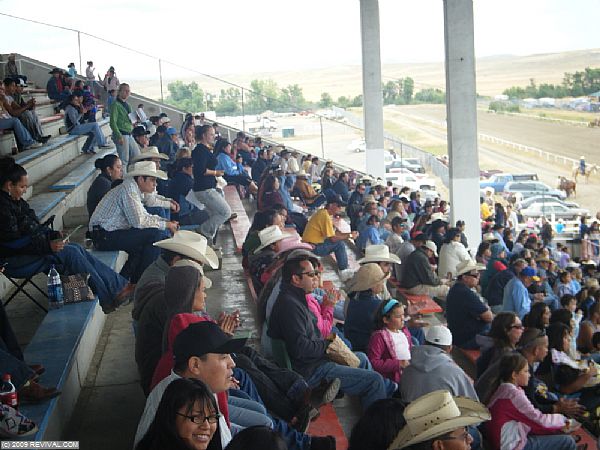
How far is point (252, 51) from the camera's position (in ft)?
177

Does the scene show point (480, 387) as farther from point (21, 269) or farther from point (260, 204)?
point (260, 204)

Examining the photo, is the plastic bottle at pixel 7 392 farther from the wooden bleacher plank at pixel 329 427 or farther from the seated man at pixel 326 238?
the seated man at pixel 326 238

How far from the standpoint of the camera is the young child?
232 inches

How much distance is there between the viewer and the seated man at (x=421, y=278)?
9531mm

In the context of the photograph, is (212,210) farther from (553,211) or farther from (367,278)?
(553,211)

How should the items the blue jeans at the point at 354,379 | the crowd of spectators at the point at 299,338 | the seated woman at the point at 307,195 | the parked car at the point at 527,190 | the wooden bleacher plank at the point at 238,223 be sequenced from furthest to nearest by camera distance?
the parked car at the point at 527,190 → the seated woman at the point at 307,195 → the wooden bleacher plank at the point at 238,223 → the blue jeans at the point at 354,379 → the crowd of spectators at the point at 299,338

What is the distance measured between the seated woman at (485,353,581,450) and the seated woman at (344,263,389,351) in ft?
4.38

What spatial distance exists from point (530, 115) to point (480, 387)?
252 ft

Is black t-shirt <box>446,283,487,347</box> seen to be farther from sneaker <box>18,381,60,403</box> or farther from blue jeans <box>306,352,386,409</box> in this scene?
sneaker <box>18,381,60,403</box>

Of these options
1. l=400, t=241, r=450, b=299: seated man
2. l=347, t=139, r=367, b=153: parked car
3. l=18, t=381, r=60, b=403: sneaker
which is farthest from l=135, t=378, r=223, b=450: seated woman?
l=347, t=139, r=367, b=153: parked car

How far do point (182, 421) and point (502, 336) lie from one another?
12.6 ft

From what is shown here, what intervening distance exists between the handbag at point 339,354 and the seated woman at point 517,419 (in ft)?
3.03

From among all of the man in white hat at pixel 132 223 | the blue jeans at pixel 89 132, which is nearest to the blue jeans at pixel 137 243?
the man in white hat at pixel 132 223

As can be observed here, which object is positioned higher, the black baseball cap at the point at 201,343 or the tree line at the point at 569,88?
the tree line at the point at 569,88
